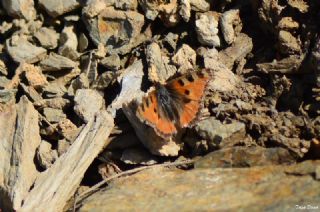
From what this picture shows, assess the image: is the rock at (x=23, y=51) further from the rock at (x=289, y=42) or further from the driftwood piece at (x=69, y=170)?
the rock at (x=289, y=42)

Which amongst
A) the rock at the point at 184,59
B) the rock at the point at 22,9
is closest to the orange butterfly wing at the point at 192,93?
the rock at the point at 184,59

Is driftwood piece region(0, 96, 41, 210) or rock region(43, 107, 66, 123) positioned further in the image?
rock region(43, 107, 66, 123)

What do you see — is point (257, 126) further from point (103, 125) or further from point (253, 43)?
point (103, 125)

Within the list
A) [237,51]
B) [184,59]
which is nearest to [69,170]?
[184,59]

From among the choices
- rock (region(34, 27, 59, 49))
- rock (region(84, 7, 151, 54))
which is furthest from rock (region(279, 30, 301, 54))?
rock (region(34, 27, 59, 49))

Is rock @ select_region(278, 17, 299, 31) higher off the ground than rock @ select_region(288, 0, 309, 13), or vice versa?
rock @ select_region(288, 0, 309, 13)

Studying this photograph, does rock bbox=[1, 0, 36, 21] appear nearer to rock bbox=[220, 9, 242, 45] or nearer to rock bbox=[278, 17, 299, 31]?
→ rock bbox=[220, 9, 242, 45]

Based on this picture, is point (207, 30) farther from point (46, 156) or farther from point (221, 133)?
point (46, 156)
